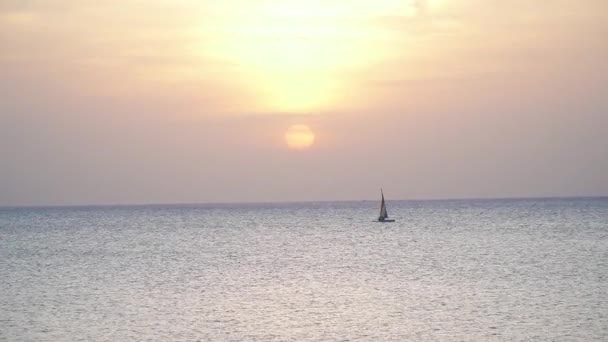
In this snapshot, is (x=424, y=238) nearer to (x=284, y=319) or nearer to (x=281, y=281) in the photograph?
(x=281, y=281)

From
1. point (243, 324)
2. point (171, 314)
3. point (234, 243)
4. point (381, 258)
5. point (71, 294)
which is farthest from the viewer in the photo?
point (234, 243)

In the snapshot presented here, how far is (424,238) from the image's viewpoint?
112625mm

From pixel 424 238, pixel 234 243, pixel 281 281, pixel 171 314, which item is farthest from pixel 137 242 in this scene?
pixel 171 314

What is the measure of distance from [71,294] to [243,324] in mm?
18114

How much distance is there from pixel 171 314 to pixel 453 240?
68224mm

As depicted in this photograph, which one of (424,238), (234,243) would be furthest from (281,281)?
(424,238)

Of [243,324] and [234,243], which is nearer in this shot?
[243,324]

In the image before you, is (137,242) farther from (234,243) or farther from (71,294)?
(71,294)

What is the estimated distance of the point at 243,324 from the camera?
40531 mm

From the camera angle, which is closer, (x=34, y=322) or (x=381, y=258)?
(x=34, y=322)

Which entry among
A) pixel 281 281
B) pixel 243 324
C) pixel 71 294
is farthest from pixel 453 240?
pixel 243 324

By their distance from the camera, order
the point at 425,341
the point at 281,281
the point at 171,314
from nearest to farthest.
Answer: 1. the point at 425,341
2. the point at 171,314
3. the point at 281,281

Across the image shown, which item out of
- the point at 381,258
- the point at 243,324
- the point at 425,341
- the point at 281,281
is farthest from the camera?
the point at 381,258

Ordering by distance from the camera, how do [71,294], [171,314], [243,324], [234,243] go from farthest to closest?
[234,243] < [71,294] < [171,314] < [243,324]
